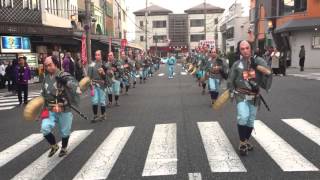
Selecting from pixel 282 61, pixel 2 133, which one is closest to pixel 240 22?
pixel 282 61

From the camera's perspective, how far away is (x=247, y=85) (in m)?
7.99

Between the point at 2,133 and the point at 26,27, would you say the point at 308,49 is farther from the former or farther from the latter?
the point at 2,133

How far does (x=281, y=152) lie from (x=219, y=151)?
98 cm

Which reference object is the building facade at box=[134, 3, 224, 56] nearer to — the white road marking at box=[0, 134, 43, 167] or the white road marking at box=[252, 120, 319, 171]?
the white road marking at box=[0, 134, 43, 167]

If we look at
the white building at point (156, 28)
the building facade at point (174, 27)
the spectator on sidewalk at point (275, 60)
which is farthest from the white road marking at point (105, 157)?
the white building at point (156, 28)

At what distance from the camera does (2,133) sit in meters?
11.6

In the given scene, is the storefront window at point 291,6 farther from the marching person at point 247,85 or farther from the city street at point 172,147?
the marching person at point 247,85

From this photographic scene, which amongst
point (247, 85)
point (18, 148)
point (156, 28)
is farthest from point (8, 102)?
point (156, 28)

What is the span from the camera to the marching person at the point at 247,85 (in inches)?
311

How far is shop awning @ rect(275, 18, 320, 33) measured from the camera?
36.9 m

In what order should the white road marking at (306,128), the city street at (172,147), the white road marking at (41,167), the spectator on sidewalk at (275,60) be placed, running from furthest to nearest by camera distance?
the spectator on sidewalk at (275,60), the white road marking at (306,128), the white road marking at (41,167), the city street at (172,147)

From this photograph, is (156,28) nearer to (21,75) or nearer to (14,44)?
(14,44)

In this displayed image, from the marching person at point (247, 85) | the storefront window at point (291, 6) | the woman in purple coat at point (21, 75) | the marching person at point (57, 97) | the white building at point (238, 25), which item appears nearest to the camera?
the marching person at point (247, 85)

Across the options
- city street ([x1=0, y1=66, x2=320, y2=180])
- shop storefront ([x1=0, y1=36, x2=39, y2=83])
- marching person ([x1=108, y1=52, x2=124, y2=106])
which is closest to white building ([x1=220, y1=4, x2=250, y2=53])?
shop storefront ([x1=0, y1=36, x2=39, y2=83])
